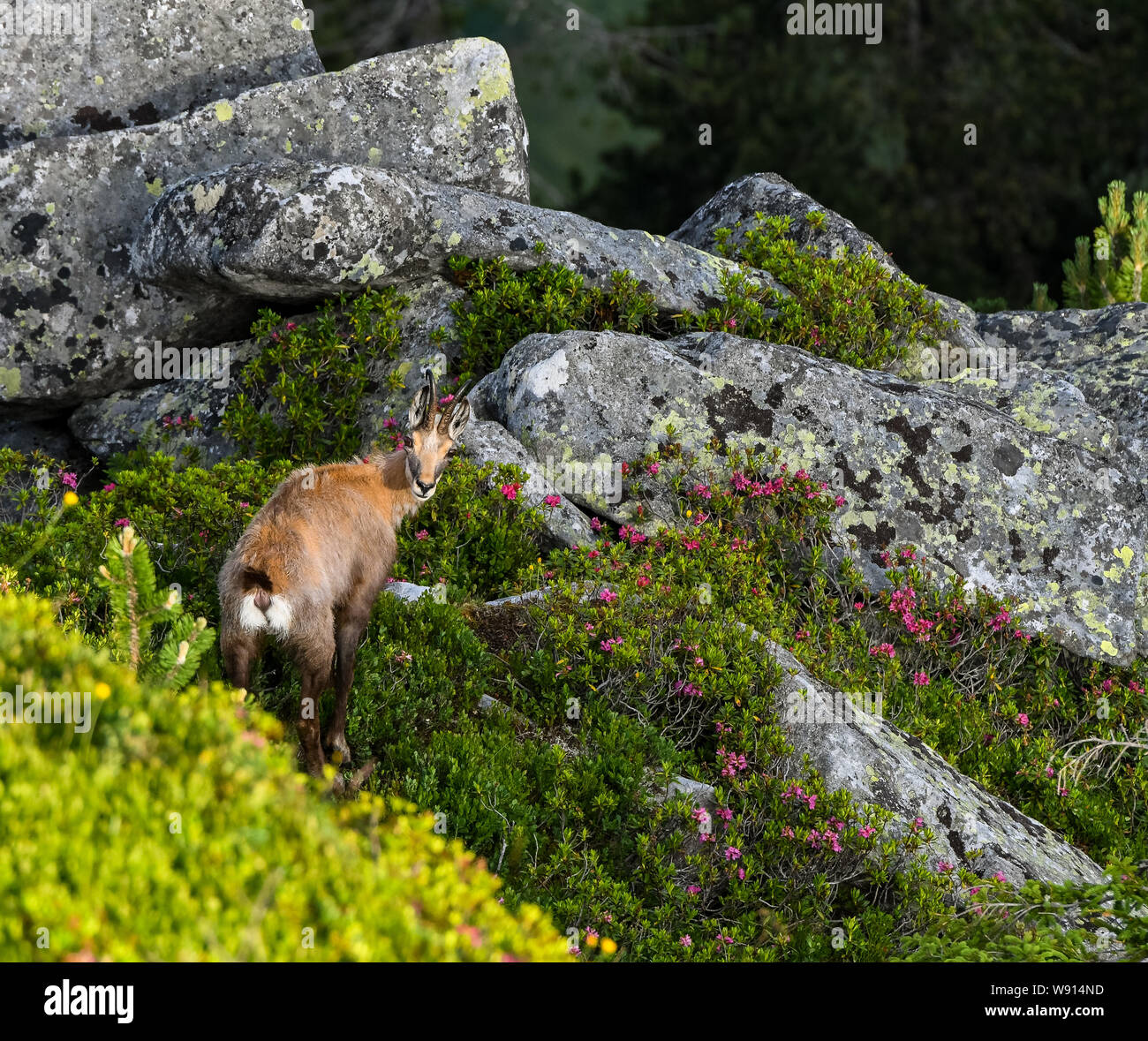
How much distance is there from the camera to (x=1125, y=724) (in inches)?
393

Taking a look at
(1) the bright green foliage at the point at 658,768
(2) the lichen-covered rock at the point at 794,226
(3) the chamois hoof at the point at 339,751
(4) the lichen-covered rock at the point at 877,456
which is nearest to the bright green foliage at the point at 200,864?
(1) the bright green foliage at the point at 658,768

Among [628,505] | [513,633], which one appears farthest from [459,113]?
[513,633]

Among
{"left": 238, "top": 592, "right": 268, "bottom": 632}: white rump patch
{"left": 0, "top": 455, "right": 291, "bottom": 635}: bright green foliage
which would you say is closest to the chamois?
{"left": 238, "top": 592, "right": 268, "bottom": 632}: white rump patch

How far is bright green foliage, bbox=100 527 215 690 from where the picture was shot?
236 inches

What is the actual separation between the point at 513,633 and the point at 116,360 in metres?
5.90

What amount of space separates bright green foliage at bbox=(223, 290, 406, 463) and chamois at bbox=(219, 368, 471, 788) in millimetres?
3431

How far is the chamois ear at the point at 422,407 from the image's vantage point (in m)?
7.72

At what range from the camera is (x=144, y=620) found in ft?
20.5

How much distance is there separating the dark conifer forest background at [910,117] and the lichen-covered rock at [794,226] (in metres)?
12.7

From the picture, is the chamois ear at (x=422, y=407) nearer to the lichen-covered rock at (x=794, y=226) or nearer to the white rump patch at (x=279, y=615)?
the white rump patch at (x=279, y=615)

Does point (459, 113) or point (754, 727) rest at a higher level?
point (459, 113)

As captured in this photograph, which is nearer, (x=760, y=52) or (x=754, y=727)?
(x=754, y=727)

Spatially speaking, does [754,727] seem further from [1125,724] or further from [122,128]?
[122,128]
